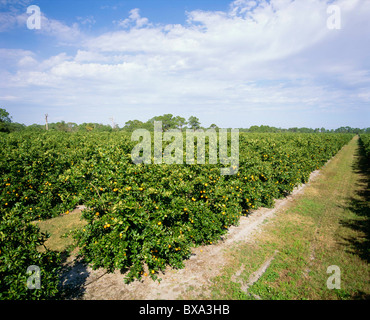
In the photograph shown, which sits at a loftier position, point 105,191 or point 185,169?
point 185,169

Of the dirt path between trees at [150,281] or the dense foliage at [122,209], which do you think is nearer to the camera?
the dense foliage at [122,209]

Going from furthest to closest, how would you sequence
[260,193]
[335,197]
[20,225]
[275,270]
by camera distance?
1. [335,197]
2. [260,193]
3. [275,270]
4. [20,225]

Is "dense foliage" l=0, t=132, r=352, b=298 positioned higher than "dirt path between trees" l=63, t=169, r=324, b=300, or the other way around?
"dense foliage" l=0, t=132, r=352, b=298

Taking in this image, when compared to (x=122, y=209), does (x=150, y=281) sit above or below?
below

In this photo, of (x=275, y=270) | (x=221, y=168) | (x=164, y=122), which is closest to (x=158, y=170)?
(x=221, y=168)

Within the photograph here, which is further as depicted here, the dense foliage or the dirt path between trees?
the dirt path between trees

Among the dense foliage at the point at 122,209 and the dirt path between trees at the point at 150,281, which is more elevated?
the dense foliage at the point at 122,209

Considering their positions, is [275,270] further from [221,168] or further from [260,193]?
[260,193]

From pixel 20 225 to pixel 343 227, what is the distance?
9.98m

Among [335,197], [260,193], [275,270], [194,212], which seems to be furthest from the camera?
[335,197]

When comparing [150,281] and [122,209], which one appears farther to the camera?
[150,281]
